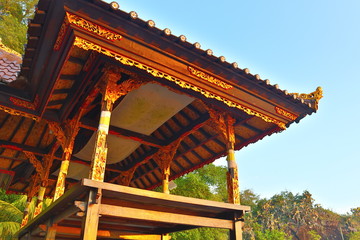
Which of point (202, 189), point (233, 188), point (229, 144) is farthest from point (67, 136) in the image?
point (202, 189)

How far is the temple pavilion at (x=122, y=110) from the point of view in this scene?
14.3 feet

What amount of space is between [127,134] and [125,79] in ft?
6.86

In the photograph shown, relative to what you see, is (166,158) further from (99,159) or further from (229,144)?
(99,159)

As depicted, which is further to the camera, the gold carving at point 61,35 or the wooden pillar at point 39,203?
the wooden pillar at point 39,203

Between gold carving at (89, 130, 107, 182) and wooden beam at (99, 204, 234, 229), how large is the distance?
0.46 m

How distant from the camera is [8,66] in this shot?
7.66 metres

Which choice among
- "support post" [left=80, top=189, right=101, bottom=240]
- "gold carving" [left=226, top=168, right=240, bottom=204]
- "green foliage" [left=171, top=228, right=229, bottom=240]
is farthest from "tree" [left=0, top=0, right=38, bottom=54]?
"green foliage" [left=171, top=228, right=229, bottom=240]

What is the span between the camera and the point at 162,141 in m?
8.67

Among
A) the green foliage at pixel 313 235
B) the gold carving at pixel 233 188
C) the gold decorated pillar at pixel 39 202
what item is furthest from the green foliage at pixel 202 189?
the green foliage at pixel 313 235

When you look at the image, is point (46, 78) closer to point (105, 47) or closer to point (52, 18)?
point (52, 18)

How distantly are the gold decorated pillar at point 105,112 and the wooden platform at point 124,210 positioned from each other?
1.12 ft

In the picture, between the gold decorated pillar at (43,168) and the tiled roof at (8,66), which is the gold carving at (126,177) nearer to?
the gold decorated pillar at (43,168)

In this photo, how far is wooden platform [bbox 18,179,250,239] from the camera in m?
3.94

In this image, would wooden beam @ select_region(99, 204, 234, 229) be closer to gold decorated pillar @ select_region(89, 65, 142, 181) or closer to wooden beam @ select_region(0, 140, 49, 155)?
gold decorated pillar @ select_region(89, 65, 142, 181)
